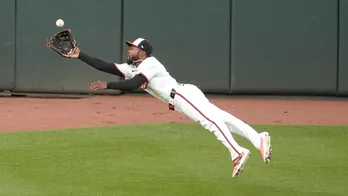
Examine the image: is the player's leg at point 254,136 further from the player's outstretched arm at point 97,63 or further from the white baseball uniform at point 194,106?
the player's outstretched arm at point 97,63

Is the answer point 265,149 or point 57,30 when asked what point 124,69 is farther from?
point 57,30

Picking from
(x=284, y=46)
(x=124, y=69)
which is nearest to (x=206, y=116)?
(x=124, y=69)

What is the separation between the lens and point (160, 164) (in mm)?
7746

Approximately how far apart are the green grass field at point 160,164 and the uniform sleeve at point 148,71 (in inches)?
38.9

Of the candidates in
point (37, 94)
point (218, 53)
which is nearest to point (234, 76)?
point (218, 53)

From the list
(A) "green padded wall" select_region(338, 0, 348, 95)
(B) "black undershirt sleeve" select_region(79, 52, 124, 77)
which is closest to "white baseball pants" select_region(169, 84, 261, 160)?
(B) "black undershirt sleeve" select_region(79, 52, 124, 77)

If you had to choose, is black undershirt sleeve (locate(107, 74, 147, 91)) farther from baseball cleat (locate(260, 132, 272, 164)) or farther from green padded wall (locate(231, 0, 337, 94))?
green padded wall (locate(231, 0, 337, 94))

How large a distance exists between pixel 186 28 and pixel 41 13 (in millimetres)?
2836

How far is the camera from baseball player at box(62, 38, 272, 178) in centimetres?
662

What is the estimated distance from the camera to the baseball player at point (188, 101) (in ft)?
21.7

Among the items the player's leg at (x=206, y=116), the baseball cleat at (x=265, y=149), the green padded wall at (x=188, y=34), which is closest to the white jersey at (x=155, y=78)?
the player's leg at (x=206, y=116)

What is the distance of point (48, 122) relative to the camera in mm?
11023

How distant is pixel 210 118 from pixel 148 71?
2.33ft

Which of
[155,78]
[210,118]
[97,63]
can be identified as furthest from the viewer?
[97,63]
